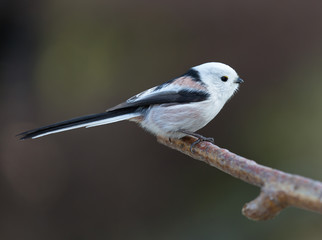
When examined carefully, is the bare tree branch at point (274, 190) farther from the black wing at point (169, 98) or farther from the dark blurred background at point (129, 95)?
the dark blurred background at point (129, 95)

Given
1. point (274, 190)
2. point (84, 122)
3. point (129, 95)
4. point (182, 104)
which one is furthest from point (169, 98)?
point (129, 95)

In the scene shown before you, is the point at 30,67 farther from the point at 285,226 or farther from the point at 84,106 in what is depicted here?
the point at 285,226

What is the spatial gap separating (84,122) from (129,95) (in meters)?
1.83

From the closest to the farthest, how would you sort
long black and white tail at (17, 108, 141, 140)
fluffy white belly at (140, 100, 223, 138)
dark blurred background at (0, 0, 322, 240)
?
1. long black and white tail at (17, 108, 141, 140)
2. fluffy white belly at (140, 100, 223, 138)
3. dark blurred background at (0, 0, 322, 240)

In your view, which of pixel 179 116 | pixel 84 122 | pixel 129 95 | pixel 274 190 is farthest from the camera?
pixel 129 95

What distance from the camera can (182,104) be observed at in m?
2.52

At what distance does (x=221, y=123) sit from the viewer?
402 cm

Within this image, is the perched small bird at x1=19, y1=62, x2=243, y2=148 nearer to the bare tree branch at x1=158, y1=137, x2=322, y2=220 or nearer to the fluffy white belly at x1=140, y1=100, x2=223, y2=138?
the fluffy white belly at x1=140, y1=100, x2=223, y2=138

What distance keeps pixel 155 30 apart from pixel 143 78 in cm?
52

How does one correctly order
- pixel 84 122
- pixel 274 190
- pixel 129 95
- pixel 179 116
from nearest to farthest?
pixel 274 190 < pixel 84 122 < pixel 179 116 < pixel 129 95

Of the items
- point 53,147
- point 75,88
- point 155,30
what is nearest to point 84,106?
point 75,88

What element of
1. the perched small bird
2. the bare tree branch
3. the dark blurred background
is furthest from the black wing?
the dark blurred background

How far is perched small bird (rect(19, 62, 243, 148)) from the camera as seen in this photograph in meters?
2.49

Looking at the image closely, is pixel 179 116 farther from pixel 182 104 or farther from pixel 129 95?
pixel 129 95
